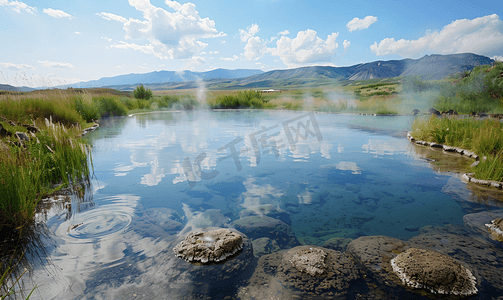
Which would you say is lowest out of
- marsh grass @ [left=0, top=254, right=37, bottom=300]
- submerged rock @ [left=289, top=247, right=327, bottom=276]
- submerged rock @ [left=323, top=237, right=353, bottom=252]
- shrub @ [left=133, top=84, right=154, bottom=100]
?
submerged rock @ [left=323, top=237, right=353, bottom=252]

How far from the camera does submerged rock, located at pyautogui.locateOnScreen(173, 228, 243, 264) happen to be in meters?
2.26

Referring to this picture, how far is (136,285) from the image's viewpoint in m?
1.95

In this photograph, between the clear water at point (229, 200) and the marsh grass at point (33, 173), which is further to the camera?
the marsh grass at point (33, 173)

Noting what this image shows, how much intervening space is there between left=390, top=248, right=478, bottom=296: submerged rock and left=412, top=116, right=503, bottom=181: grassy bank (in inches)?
122

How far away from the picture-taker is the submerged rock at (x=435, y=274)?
186 cm

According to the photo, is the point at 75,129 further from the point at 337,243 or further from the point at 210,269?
the point at 337,243

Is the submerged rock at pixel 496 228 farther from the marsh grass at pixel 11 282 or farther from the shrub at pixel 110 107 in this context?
the shrub at pixel 110 107

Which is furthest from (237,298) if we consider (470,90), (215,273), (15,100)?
(470,90)

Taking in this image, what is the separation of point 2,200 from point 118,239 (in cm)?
114

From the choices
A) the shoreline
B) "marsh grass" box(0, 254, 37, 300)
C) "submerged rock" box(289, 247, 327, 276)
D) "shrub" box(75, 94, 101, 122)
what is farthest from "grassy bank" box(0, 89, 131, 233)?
the shoreline

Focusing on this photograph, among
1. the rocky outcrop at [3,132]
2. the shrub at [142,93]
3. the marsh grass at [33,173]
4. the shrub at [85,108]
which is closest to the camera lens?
the marsh grass at [33,173]

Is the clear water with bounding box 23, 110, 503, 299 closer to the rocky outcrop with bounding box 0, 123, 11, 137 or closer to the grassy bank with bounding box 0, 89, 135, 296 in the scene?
the grassy bank with bounding box 0, 89, 135, 296

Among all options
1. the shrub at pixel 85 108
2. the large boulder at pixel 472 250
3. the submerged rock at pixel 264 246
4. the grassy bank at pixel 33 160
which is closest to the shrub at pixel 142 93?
the shrub at pixel 85 108

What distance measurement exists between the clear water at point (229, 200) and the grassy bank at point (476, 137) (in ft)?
1.61
